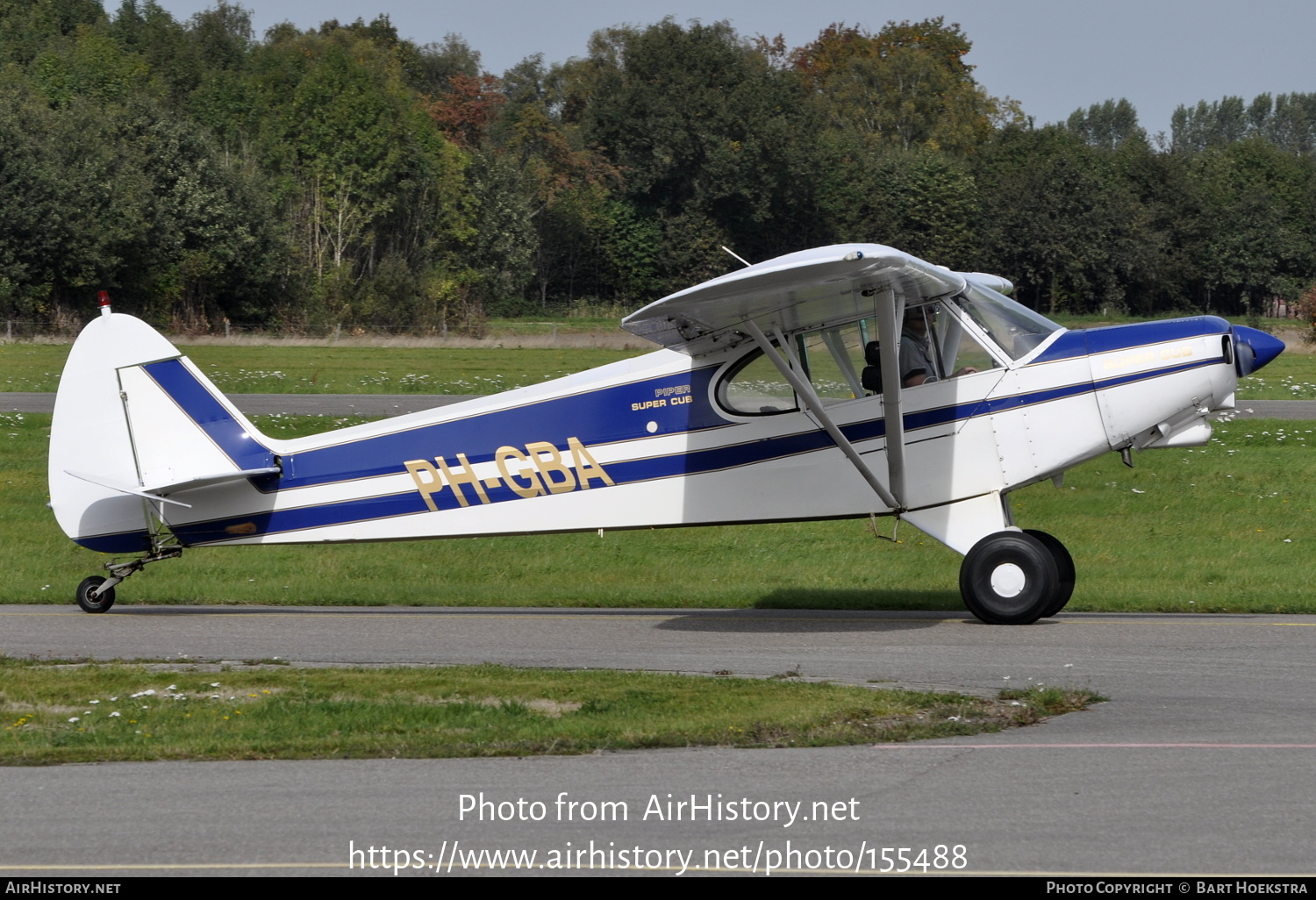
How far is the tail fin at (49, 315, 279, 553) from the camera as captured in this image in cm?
1207

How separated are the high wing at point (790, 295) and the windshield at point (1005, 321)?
0.22 m

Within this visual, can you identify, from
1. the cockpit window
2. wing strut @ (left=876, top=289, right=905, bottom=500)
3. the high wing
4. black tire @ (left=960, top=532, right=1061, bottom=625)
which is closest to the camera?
the high wing

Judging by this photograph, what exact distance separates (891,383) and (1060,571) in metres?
2.13

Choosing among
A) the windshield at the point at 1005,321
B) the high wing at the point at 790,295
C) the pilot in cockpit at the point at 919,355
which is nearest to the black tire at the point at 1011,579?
the pilot in cockpit at the point at 919,355

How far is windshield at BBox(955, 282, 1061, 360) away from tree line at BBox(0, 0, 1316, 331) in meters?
47.7

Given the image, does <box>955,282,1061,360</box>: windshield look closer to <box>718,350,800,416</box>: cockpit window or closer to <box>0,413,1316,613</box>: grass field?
<box>718,350,800,416</box>: cockpit window

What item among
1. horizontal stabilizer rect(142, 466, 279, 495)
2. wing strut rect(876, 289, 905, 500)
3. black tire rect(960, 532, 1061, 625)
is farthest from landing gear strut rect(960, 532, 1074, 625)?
horizontal stabilizer rect(142, 466, 279, 495)

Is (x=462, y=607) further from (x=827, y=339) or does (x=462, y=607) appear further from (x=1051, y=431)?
(x=1051, y=431)

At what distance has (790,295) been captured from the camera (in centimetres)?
1017

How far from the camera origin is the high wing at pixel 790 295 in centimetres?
940

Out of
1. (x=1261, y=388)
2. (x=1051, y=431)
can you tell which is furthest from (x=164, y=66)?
(x=1051, y=431)

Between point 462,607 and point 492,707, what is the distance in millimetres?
5222

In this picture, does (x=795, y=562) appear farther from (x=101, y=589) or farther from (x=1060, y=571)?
(x=101, y=589)

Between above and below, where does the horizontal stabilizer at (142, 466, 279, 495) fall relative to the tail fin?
below
